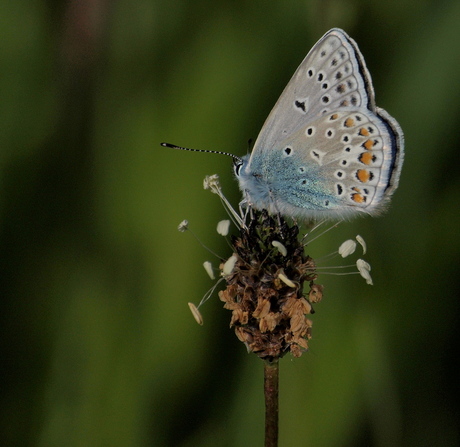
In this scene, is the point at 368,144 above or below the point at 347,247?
above

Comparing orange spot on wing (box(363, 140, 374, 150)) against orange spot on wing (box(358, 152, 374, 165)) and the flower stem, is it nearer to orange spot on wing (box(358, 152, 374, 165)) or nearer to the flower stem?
orange spot on wing (box(358, 152, 374, 165))

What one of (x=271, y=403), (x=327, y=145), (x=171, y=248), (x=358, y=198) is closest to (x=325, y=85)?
(x=327, y=145)

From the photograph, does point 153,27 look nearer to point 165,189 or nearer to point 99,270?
point 165,189

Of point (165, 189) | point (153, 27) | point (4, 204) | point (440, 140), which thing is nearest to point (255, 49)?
point (153, 27)

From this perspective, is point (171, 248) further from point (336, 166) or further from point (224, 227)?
point (336, 166)

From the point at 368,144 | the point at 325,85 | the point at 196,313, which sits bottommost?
the point at 196,313

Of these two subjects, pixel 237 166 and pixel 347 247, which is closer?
pixel 347 247

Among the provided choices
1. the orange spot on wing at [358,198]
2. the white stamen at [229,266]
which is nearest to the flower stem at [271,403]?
the white stamen at [229,266]

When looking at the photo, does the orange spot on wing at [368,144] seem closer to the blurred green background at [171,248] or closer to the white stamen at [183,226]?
the blurred green background at [171,248]
